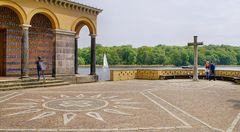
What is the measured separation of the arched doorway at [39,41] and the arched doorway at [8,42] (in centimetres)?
147

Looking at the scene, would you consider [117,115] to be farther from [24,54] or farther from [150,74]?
[150,74]

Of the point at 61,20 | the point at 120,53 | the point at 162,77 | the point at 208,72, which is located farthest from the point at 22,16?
the point at 120,53

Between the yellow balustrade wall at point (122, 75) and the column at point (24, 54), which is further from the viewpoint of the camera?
the yellow balustrade wall at point (122, 75)

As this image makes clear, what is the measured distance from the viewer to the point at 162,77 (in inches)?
968

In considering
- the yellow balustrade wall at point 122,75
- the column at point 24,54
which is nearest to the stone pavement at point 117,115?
the column at point 24,54

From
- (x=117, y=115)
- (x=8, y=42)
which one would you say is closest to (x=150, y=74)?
(x=8, y=42)

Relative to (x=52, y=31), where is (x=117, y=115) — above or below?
below

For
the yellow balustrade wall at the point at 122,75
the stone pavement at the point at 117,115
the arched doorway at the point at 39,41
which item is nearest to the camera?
the stone pavement at the point at 117,115

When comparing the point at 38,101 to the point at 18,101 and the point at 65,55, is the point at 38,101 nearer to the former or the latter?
the point at 18,101

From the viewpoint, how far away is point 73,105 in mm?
9922

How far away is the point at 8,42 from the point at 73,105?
38.7 feet

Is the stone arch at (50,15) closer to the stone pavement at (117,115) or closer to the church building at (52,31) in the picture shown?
the church building at (52,31)

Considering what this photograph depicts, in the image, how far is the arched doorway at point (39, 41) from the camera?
67.9ft

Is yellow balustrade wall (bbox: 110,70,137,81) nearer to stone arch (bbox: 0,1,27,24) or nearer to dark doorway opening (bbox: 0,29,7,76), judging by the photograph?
dark doorway opening (bbox: 0,29,7,76)
